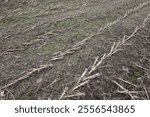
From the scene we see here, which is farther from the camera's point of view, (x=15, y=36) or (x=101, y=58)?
(x=15, y=36)

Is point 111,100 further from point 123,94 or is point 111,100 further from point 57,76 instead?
point 57,76

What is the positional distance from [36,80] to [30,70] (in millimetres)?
227

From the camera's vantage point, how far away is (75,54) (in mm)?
3158

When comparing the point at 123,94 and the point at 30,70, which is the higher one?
the point at 30,70

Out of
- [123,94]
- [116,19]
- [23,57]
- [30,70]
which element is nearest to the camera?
[123,94]

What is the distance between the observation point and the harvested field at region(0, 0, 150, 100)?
2.61 meters

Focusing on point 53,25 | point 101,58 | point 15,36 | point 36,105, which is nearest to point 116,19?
point 53,25

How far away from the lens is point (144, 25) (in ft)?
13.6

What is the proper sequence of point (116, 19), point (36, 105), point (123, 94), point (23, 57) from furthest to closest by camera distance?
point (116, 19), point (23, 57), point (123, 94), point (36, 105)

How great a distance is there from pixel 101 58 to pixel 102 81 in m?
0.44

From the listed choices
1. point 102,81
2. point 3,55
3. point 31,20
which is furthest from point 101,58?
point 31,20

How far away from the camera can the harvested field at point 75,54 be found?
8.57ft

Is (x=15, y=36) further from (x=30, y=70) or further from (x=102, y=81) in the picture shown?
(x=102, y=81)

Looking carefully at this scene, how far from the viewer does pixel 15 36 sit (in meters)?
3.85
